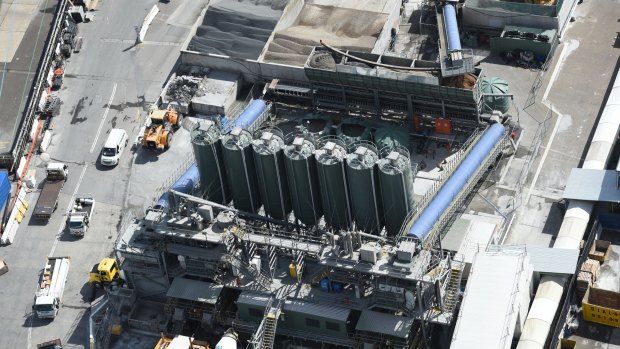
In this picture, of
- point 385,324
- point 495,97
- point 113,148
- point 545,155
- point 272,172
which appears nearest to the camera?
point 385,324

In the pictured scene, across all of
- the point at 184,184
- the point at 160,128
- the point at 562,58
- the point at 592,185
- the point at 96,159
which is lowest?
the point at 184,184

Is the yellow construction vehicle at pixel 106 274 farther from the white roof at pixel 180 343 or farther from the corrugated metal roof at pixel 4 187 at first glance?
the corrugated metal roof at pixel 4 187

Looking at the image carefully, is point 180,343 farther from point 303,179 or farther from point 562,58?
point 562,58

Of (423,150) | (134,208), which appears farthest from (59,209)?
(423,150)

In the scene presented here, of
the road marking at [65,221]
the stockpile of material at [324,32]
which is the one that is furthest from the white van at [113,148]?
the stockpile of material at [324,32]

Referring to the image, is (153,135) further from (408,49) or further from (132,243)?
(408,49)

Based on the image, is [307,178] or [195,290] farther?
[195,290]

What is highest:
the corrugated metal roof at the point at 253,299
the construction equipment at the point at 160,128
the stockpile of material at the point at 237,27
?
the stockpile of material at the point at 237,27

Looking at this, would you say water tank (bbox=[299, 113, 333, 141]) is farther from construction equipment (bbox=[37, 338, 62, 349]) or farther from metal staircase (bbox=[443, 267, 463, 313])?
construction equipment (bbox=[37, 338, 62, 349])

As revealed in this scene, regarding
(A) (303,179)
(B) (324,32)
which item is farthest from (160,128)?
(A) (303,179)
